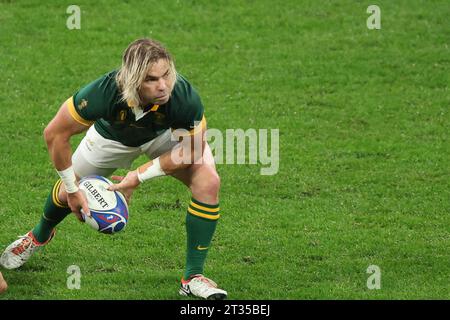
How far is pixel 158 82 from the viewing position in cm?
721

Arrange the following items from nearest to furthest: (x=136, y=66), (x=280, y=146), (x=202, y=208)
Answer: (x=136, y=66), (x=202, y=208), (x=280, y=146)

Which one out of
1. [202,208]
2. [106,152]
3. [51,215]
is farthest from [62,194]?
[202,208]

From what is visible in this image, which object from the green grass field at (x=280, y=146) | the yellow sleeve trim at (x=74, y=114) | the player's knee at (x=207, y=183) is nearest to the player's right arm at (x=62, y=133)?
the yellow sleeve trim at (x=74, y=114)

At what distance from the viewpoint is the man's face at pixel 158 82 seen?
23.6ft

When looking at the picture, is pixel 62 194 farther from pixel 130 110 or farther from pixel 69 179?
pixel 130 110

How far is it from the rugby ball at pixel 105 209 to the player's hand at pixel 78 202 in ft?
0.10

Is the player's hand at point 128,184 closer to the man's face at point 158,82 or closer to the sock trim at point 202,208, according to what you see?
the sock trim at point 202,208

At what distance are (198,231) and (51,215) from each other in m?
1.32

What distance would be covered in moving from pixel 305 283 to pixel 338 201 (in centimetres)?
208

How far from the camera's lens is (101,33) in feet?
46.1

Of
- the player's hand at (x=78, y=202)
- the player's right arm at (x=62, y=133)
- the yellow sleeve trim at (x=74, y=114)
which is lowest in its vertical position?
the player's hand at (x=78, y=202)

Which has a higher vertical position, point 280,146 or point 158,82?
point 158,82

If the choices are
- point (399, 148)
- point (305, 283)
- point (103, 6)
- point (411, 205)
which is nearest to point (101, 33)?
A: point (103, 6)

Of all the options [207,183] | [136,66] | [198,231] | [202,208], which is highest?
[136,66]
